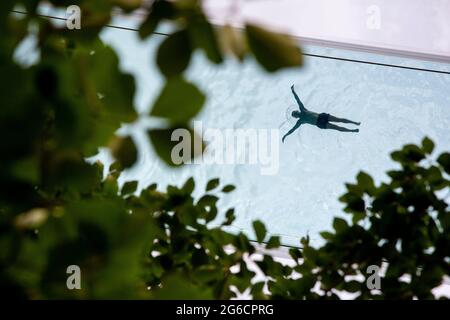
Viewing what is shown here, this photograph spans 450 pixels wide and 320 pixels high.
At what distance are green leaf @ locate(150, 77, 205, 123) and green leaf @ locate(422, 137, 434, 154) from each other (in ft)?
2.91

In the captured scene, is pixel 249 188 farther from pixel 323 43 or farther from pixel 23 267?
pixel 23 267

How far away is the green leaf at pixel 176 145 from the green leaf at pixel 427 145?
85cm

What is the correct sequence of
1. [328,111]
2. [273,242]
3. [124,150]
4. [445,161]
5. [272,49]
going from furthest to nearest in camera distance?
1. [328,111]
2. [273,242]
3. [445,161]
4. [124,150]
5. [272,49]

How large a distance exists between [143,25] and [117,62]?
3cm

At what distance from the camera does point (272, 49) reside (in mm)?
279

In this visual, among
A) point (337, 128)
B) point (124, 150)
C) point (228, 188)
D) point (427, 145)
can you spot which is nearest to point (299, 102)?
point (337, 128)

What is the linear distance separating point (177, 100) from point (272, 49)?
69 mm

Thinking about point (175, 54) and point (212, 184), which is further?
point (212, 184)

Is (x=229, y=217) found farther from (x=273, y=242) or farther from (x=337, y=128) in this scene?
(x=337, y=128)

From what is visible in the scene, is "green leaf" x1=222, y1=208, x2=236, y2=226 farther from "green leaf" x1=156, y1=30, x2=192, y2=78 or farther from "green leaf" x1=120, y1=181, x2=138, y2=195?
"green leaf" x1=156, y1=30, x2=192, y2=78

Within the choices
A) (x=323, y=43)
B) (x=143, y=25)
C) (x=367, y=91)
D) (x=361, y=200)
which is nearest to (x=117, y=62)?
(x=143, y=25)

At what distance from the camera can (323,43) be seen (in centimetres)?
398

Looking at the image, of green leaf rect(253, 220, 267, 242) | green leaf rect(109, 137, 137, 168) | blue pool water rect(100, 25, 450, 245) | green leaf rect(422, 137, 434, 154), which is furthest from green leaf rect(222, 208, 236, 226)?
blue pool water rect(100, 25, 450, 245)

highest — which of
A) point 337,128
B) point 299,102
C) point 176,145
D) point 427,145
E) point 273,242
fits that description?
point 299,102
